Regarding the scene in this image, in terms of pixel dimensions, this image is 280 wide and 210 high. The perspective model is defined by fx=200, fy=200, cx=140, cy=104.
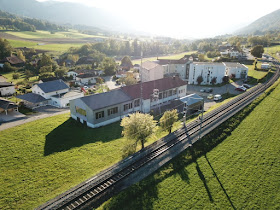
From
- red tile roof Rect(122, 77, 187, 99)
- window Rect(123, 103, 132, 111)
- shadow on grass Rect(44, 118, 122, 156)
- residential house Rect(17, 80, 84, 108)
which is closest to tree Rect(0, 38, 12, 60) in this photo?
residential house Rect(17, 80, 84, 108)

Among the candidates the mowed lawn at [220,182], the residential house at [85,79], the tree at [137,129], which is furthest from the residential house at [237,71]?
the tree at [137,129]

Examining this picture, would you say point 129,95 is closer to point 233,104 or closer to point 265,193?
point 233,104

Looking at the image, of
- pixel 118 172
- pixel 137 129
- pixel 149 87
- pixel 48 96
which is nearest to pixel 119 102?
pixel 149 87

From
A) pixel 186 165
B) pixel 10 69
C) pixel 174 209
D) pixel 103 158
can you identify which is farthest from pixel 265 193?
pixel 10 69

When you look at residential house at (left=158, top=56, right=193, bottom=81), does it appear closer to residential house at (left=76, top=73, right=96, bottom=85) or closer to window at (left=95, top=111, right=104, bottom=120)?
residential house at (left=76, top=73, right=96, bottom=85)

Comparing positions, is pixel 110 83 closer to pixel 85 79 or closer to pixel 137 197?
pixel 85 79
